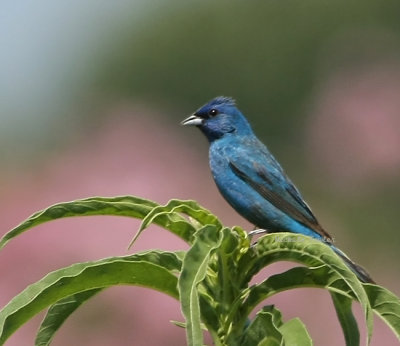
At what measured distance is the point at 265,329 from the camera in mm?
2076

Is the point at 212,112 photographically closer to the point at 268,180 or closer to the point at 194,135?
the point at 268,180

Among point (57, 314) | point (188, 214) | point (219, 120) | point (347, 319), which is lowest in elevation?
point (347, 319)

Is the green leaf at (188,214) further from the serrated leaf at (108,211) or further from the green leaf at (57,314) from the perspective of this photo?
the green leaf at (57,314)

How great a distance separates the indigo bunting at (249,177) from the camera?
13.4 ft

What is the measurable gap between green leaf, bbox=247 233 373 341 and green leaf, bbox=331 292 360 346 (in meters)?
0.07

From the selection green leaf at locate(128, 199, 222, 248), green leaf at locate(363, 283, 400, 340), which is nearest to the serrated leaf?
green leaf at locate(128, 199, 222, 248)

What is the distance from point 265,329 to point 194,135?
13935 millimetres

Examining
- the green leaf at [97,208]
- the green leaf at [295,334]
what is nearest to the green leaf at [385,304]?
the green leaf at [295,334]

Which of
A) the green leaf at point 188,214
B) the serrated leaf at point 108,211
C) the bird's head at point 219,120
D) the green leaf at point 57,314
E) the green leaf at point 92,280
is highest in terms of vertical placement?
the bird's head at point 219,120

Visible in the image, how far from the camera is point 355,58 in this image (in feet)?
53.6

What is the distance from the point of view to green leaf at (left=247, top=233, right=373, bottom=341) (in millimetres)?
2031

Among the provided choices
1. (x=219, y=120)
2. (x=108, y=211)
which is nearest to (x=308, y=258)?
(x=108, y=211)

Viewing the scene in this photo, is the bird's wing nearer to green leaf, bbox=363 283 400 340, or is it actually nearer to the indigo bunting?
the indigo bunting

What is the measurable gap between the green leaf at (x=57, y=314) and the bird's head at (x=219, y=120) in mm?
2435
